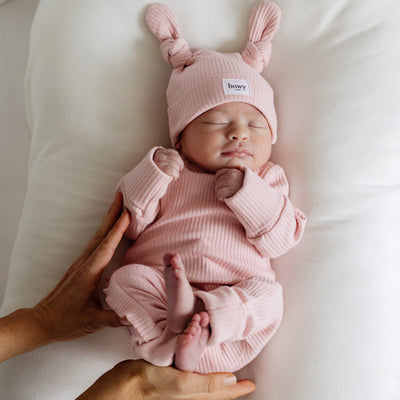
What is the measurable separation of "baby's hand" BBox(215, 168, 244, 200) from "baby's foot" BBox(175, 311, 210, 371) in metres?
0.32

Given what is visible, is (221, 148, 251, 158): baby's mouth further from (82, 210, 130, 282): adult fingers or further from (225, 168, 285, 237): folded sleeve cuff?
(82, 210, 130, 282): adult fingers

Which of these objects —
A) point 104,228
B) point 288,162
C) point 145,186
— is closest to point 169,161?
point 145,186

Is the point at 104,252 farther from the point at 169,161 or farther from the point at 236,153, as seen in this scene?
the point at 236,153

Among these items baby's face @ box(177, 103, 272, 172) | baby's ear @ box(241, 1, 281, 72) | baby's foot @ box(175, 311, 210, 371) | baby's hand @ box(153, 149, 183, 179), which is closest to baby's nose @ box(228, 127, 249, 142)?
baby's face @ box(177, 103, 272, 172)

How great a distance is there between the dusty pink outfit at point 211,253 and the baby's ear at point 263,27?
1.18 ft

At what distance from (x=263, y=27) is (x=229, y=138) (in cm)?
45

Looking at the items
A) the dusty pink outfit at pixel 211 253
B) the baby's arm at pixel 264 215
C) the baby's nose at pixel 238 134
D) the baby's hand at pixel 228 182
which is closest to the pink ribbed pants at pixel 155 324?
the dusty pink outfit at pixel 211 253

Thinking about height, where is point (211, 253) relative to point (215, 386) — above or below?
above

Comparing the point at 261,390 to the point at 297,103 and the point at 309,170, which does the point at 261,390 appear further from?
the point at 297,103

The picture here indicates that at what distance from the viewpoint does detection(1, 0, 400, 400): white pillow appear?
1.14 m

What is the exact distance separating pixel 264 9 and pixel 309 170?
1.67 feet

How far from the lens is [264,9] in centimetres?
138

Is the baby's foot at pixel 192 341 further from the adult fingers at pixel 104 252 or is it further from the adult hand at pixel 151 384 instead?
the adult fingers at pixel 104 252

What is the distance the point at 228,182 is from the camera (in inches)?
44.8
